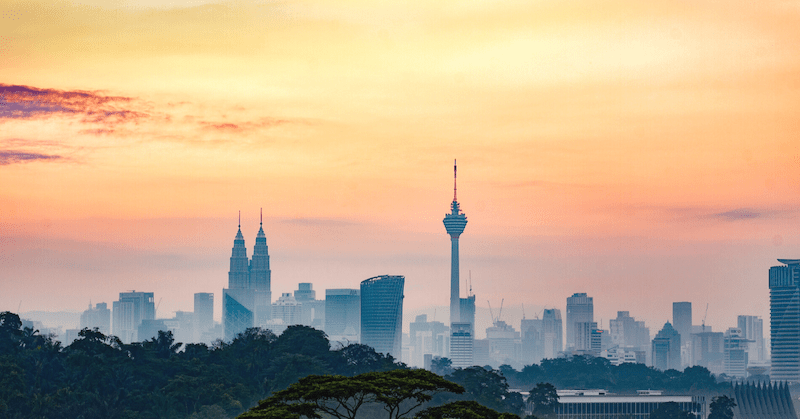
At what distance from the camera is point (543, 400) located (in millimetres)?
196375

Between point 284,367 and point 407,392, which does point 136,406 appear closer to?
point 284,367

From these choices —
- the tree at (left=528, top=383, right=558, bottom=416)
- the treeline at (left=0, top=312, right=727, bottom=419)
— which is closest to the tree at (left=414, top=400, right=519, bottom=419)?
the treeline at (left=0, top=312, right=727, bottom=419)

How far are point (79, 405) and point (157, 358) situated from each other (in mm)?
23582

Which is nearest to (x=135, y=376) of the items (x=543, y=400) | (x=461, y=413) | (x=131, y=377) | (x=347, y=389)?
(x=131, y=377)

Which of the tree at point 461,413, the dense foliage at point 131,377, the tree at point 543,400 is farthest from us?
the tree at point 543,400

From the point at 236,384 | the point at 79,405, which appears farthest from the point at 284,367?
the point at 79,405

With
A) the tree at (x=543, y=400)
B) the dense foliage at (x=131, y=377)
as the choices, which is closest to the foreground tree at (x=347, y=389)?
the dense foliage at (x=131, y=377)

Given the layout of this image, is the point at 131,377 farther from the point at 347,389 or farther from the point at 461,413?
the point at 461,413

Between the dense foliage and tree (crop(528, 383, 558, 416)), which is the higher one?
the dense foliage

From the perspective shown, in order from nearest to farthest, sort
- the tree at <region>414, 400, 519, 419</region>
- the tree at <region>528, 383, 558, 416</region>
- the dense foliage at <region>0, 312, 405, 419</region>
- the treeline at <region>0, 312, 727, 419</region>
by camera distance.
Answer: the tree at <region>414, 400, 519, 419</region>
the dense foliage at <region>0, 312, 405, 419</region>
the treeline at <region>0, 312, 727, 419</region>
the tree at <region>528, 383, 558, 416</region>

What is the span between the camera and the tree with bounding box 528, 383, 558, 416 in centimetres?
19450

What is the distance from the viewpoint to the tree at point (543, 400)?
19450 cm

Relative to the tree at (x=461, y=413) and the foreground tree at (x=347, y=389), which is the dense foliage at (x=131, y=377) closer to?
the foreground tree at (x=347, y=389)

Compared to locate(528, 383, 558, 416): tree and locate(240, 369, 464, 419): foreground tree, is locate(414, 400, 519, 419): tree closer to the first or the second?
locate(240, 369, 464, 419): foreground tree
